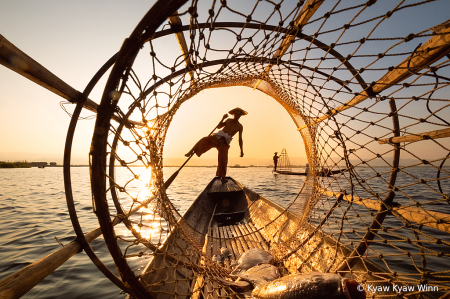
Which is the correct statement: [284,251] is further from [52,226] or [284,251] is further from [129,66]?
[52,226]

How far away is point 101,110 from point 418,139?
2.77 m

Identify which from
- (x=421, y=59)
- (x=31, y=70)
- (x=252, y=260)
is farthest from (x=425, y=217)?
Answer: (x=31, y=70)

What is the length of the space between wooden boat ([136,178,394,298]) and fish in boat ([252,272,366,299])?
27.7 inches

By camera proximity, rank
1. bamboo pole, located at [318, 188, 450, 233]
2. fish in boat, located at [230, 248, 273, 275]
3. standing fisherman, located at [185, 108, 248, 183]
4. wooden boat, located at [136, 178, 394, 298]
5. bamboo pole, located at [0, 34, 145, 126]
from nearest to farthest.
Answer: bamboo pole, located at [0, 34, 145, 126] → bamboo pole, located at [318, 188, 450, 233] → wooden boat, located at [136, 178, 394, 298] → fish in boat, located at [230, 248, 273, 275] → standing fisherman, located at [185, 108, 248, 183]

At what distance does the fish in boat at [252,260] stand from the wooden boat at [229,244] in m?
0.33

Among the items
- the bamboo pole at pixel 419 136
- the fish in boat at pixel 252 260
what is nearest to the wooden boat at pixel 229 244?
the fish in boat at pixel 252 260

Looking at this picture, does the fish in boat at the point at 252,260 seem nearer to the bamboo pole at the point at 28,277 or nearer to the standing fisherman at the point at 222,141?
the bamboo pole at the point at 28,277

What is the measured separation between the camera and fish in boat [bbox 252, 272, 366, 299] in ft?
4.96

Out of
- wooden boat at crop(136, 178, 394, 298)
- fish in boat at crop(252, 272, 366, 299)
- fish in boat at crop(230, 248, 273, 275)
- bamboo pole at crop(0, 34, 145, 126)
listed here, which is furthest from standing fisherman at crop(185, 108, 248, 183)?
fish in boat at crop(252, 272, 366, 299)

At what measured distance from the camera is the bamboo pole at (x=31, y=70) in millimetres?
922

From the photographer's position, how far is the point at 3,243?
4746 millimetres

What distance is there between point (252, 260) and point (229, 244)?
1.26 m

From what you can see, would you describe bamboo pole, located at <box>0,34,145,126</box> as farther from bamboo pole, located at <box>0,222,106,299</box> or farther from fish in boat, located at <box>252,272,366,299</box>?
fish in boat, located at <box>252,272,366,299</box>

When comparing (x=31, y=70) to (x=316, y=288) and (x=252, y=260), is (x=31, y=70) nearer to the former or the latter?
(x=316, y=288)
